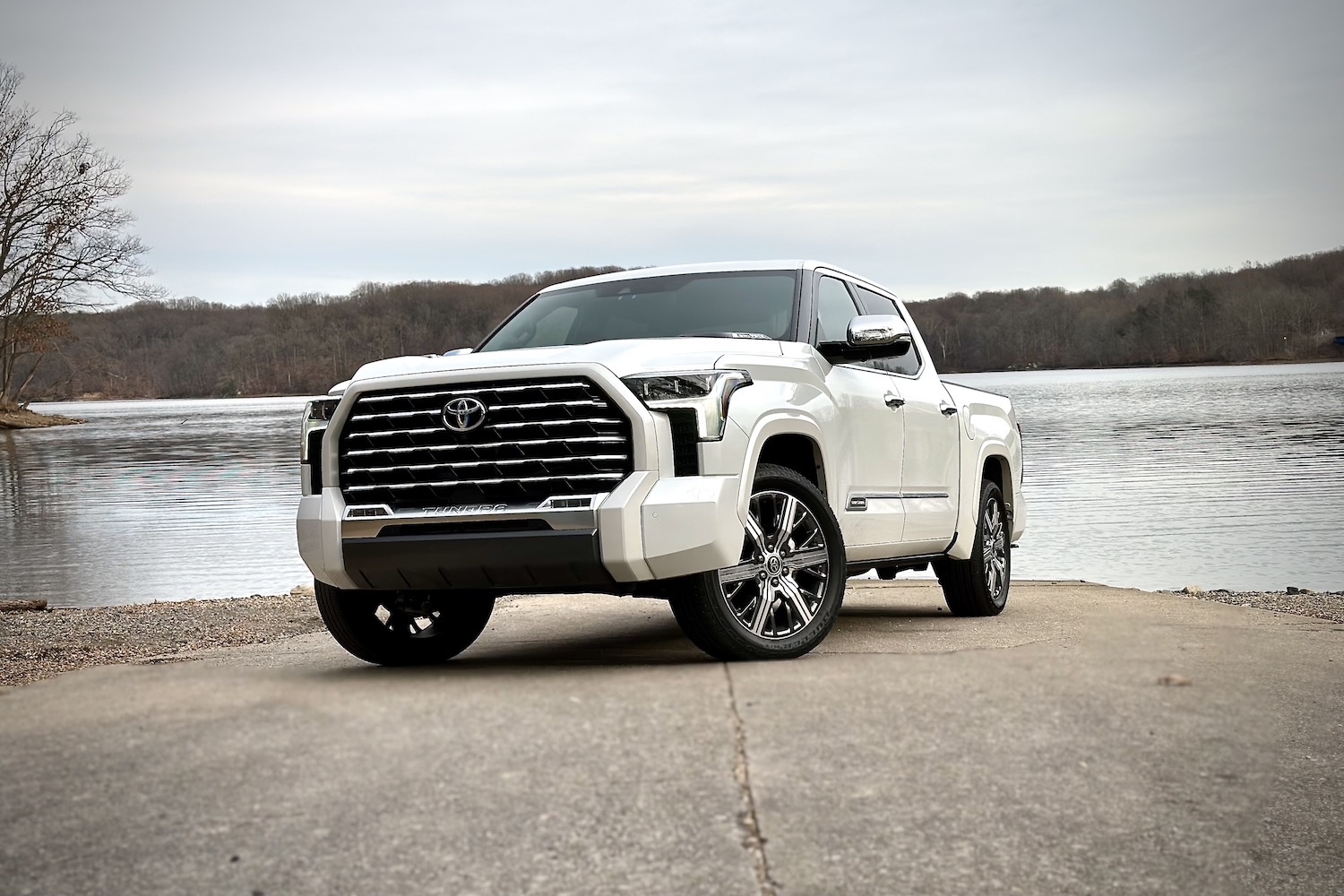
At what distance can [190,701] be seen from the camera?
5.45 m

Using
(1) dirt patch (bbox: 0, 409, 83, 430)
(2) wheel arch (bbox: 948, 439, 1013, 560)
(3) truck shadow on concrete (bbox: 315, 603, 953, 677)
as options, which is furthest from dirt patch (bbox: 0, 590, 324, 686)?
(1) dirt patch (bbox: 0, 409, 83, 430)

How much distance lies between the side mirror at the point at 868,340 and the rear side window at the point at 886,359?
2.84 feet

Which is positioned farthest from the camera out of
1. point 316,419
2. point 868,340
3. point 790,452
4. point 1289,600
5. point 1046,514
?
point 1046,514

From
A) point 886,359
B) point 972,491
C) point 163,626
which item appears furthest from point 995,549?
point 163,626

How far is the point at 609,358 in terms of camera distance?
19.0 ft

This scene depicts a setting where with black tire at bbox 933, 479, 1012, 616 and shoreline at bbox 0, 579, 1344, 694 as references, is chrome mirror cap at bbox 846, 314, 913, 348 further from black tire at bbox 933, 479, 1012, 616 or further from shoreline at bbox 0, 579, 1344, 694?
shoreline at bbox 0, 579, 1344, 694

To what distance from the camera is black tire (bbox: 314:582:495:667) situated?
6.53 m

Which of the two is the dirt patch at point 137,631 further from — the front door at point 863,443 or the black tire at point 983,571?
the black tire at point 983,571

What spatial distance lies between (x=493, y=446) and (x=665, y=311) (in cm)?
180

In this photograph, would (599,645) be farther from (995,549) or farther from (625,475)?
(995,549)

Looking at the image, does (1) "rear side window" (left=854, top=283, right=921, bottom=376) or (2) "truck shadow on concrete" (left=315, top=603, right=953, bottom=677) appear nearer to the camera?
(2) "truck shadow on concrete" (left=315, top=603, right=953, bottom=677)

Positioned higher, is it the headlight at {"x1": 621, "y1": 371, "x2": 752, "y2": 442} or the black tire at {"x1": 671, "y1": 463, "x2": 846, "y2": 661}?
the headlight at {"x1": 621, "y1": 371, "x2": 752, "y2": 442}

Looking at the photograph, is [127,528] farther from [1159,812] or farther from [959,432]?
[1159,812]

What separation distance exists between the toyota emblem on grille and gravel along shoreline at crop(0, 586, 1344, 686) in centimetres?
284
